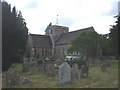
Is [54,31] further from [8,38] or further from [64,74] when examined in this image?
[64,74]

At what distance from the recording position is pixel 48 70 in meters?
19.6

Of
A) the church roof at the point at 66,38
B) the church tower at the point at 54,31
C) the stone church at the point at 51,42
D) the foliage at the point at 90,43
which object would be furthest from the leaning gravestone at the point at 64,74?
the church tower at the point at 54,31

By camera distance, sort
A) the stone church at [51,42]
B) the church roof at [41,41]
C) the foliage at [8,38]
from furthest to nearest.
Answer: the church roof at [41,41] → the stone church at [51,42] → the foliage at [8,38]

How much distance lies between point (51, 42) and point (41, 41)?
13.0 ft

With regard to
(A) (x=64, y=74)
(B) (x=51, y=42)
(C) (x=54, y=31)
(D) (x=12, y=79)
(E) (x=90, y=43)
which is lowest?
(D) (x=12, y=79)

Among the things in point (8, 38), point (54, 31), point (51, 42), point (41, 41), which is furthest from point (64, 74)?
point (54, 31)

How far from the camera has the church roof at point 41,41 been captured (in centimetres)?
7371

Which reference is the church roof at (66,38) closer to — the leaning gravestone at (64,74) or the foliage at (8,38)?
the foliage at (8,38)

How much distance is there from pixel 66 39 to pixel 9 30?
49742mm

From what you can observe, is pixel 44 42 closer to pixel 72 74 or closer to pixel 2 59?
pixel 2 59

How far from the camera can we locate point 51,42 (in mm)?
78750

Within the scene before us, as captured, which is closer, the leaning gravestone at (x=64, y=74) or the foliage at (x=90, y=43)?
the leaning gravestone at (x=64, y=74)

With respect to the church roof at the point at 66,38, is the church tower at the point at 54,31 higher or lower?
higher

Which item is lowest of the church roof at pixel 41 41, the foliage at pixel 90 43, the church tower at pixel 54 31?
the foliage at pixel 90 43
